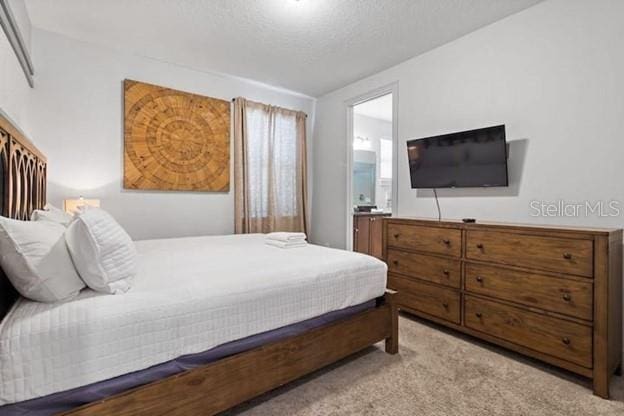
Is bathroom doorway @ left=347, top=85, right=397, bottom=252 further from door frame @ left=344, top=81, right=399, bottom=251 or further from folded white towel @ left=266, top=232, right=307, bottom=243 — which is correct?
folded white towel @ left=266, top=232, right=307, bottom=243

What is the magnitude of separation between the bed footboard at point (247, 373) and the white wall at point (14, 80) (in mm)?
1664

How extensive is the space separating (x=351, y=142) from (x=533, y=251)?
107 inches

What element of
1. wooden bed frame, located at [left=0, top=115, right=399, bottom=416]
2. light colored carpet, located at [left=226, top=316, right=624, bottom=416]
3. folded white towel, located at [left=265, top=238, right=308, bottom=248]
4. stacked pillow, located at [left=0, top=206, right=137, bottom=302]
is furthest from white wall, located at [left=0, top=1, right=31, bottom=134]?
light colored carpet, located at [left=226, top=316, right=624, bottom=416]

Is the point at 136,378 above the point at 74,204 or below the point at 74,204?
below

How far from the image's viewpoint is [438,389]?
1.81 meters

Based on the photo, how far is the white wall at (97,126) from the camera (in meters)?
2.96

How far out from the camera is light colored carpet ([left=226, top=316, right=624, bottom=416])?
1633mm

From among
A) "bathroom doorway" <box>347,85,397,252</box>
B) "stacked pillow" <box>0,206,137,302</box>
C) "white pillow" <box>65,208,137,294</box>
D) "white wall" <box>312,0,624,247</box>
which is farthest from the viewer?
"bathroom doorway" <box>347,85,397,252</box>

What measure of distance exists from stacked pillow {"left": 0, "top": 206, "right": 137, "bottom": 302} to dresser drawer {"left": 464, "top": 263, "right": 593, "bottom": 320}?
2.32 m

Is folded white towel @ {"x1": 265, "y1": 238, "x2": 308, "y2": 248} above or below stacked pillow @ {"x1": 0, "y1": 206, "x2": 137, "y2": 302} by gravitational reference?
below

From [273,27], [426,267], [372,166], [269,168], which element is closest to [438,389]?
[426,267]

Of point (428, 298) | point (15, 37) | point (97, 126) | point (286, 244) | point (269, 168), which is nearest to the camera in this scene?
point (15, 37)

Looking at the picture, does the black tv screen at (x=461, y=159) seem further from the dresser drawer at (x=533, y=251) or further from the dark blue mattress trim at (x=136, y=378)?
the dark blue mattress trim at (x=136, y=378)

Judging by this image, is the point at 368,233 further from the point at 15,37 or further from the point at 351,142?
the point at 15,37
